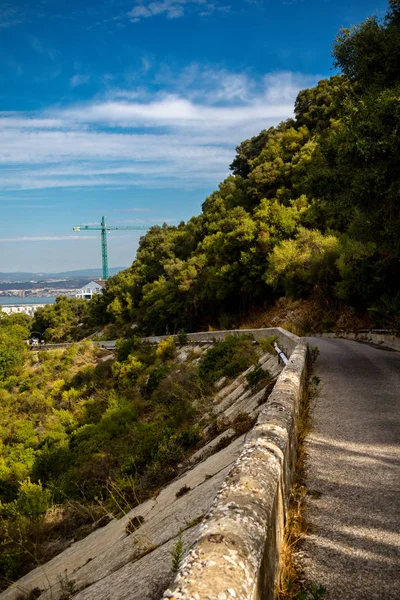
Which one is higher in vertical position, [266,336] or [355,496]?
[355,496]

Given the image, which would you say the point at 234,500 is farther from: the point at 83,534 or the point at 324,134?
the point at 324,134

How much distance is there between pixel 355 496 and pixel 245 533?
2.64 meters

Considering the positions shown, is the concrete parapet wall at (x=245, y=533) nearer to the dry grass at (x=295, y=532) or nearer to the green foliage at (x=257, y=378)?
the dry grass at (x=295, y=532)

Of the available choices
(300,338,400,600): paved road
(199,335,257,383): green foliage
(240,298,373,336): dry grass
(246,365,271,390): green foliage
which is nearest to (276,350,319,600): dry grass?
(300,338,400,600): paved road

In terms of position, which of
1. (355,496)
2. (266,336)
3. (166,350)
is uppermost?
(355,496)

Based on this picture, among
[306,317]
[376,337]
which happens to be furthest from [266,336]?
[306,317]

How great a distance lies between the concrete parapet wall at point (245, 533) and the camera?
2014 mm

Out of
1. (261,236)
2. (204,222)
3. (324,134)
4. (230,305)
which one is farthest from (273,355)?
(204,222)

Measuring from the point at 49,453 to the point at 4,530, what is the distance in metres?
9.41

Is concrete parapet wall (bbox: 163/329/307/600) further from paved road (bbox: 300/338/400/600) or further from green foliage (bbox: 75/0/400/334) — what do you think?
green foliage (bbox: 75/0/400/334)

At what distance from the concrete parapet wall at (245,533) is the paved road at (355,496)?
397 millimetres

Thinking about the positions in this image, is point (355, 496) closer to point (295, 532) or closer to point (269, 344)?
point (295, 532)

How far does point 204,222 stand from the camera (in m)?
56.5

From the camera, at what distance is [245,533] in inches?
97.2
